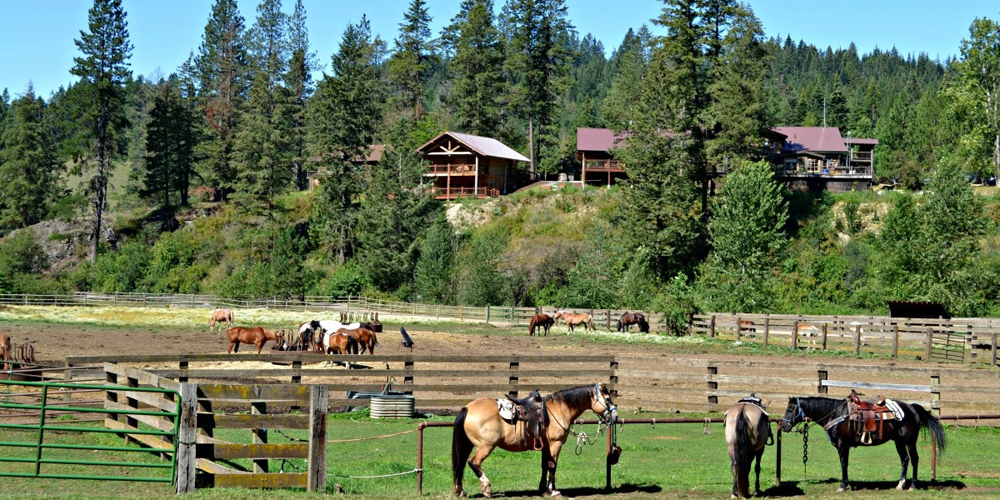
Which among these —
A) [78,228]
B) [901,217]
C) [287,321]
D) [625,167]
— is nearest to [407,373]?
[287,321]

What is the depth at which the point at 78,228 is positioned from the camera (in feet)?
270

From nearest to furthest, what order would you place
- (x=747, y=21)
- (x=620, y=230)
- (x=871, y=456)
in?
(x=871, y=456) < (x=620, y=230) < (x=747, y=21)

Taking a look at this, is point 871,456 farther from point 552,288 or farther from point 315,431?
point 552,288

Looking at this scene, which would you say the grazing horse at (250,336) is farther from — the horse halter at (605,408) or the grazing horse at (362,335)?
the horse halter at (605,408)

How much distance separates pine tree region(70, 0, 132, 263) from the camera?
75.8 m

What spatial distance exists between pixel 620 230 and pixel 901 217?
57.5ft

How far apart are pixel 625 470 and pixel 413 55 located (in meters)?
90.7

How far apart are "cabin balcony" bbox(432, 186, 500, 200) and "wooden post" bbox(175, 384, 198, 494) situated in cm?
6757

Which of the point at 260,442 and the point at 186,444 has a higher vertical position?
the point at 186,444

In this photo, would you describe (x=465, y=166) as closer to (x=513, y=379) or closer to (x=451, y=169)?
(x=451, y=169)

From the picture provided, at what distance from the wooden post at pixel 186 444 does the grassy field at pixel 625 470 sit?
23cm

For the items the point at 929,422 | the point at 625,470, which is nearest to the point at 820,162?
the point at 929,422

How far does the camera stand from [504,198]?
77625 millimetres

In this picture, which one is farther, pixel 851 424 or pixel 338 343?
pixel 338 343
